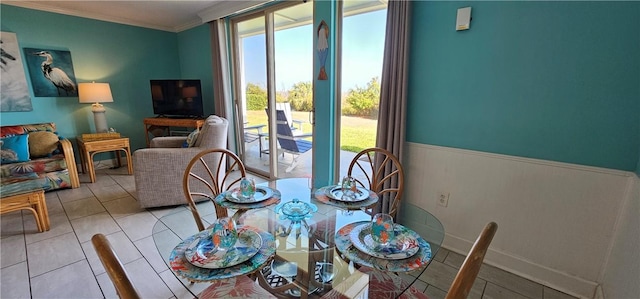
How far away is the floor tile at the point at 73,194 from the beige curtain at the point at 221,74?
1807 mm

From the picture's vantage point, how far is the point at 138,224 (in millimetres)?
2521

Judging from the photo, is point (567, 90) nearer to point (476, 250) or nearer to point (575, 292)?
point (575, 292)

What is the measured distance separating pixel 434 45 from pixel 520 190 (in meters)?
1.20

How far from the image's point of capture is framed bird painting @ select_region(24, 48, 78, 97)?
3.64 m

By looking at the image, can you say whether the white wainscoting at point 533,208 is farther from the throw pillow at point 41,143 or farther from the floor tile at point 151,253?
the throw pillow at point 41,143

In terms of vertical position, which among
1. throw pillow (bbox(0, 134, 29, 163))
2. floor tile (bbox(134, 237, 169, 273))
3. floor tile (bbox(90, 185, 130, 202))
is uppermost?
throw pillow (bbox(0, 134, 29, 163))

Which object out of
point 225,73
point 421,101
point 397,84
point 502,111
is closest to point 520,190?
point 502,111

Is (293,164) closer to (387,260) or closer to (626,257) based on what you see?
(387,260)

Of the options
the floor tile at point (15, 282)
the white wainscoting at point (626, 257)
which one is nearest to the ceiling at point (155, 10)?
the white wainscoting at point (626, 257)

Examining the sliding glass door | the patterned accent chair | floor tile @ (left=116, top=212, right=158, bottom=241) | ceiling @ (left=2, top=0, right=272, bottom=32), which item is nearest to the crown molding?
ceiling @ (left=2, top=0, right=272, bottom=32)

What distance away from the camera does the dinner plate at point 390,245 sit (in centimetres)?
99

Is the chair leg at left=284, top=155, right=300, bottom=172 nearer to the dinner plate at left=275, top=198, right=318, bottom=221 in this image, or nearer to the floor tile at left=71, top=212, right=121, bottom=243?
the floor tile at left=71, top=212, right=121, bottom=243

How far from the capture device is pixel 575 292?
1.71 metres

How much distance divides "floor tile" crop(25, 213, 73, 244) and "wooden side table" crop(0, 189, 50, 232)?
6cm
